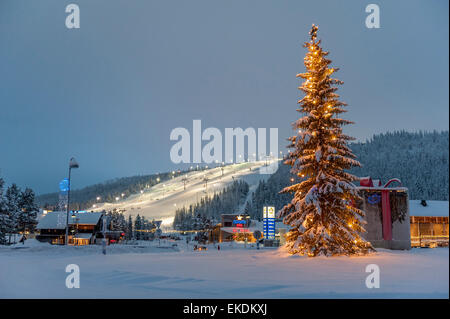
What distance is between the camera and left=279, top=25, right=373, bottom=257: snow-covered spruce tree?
800 inches

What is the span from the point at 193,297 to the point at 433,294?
6332 millimetres

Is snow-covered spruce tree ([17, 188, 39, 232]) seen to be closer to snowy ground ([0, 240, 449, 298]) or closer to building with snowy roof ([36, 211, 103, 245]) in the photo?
building with snowy roof ([36, 211, 103, 245])

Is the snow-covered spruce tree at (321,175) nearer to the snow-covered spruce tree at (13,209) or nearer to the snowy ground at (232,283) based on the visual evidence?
the snowy ground at (232,283)

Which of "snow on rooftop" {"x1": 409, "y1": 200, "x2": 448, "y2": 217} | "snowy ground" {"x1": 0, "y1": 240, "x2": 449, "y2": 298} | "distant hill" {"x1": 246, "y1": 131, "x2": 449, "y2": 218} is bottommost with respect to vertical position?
"snowy ground" {"x1": 0, "y1": 240, "x2": 449, "y2": 298}

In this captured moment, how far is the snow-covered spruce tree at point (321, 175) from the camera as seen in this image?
20312 millimetres

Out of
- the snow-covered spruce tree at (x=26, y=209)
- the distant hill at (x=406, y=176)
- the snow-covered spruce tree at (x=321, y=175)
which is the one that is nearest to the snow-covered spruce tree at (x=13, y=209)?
the snow-covered spruce tree at (x=26, y=209)

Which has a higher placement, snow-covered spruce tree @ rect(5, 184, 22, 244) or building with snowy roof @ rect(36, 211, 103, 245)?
snow-covered spruce tree @ rect(5, 184, 22, 244)

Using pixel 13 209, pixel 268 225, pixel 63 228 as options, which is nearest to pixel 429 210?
pixel 268 225

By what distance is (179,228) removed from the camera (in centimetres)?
15138

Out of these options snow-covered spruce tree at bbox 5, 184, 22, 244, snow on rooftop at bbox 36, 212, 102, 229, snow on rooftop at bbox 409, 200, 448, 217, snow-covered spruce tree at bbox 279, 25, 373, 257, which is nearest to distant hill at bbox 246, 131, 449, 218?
snow on rooftop at bbox 36, 212, 102, 229

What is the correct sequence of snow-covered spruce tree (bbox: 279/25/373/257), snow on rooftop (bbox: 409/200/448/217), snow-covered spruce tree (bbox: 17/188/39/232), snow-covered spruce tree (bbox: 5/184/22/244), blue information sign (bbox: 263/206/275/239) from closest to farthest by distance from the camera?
snow-covered spruce tree (bbox: 279/25/373/257), blue information sign (bbox: 263/206/275/239), snow on rooftop (bbox: 409/200/448/217), snow-covered spruce tree (bbox: 5/184/22/244), snow-covered spruce tree (bbox: 17/188/39/232)

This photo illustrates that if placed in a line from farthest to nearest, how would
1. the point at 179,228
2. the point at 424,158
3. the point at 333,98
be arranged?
the point at 424,158, the point at 179,228, the point at 333,98

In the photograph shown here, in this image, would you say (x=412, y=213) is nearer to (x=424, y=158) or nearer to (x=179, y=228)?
(x=179, y=228)
